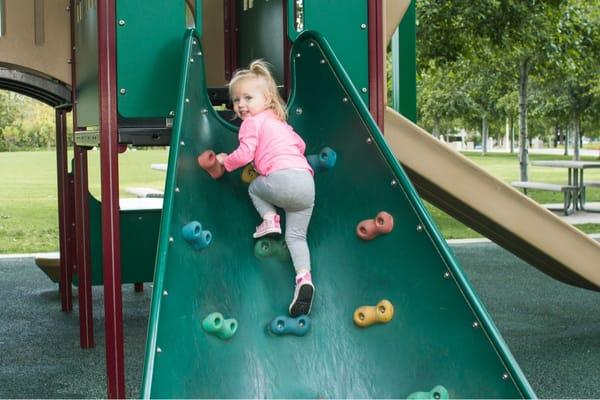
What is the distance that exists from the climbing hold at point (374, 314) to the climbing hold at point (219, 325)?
1.51ft

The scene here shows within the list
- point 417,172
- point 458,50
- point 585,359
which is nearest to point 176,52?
point 417,172

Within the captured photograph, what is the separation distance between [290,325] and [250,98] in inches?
35.8

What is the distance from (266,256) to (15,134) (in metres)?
31.4

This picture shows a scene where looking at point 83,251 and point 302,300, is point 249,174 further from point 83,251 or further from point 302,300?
point 83,251

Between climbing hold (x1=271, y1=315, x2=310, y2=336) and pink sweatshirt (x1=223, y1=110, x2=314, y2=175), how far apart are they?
0.57 m

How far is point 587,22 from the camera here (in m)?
13.0

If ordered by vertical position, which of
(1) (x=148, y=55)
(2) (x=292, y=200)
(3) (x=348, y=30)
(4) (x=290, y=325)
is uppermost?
(3) (x=348, y=30)

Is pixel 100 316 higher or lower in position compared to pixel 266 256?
lower

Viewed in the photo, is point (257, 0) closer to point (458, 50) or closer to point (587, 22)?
point (458, 50)

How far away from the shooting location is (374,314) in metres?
3.35

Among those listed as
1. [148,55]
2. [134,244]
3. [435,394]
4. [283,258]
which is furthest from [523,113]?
[435,394]

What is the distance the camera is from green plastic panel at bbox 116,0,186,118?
12.9 feet

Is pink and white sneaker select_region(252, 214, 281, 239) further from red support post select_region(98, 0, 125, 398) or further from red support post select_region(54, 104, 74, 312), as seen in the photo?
red support post select_region(54, 104, 74, 312)

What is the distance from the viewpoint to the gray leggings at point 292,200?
3520mm
